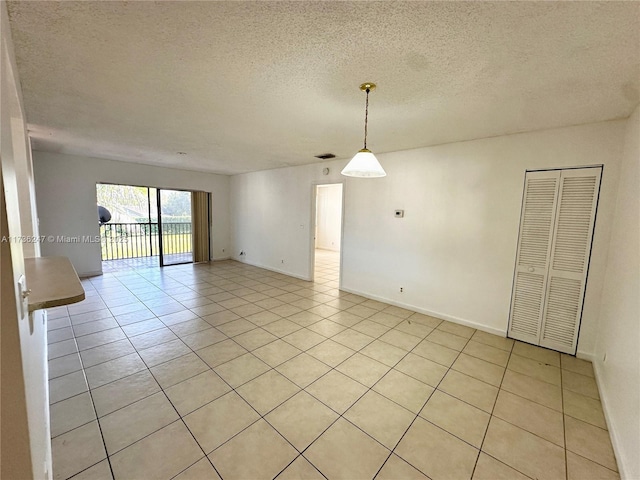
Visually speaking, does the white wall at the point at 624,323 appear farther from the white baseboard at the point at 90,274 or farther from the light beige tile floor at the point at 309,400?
the white baseboard at the point at 90,274

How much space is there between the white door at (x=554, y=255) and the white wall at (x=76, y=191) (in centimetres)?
710

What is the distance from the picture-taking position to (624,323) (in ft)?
6.35

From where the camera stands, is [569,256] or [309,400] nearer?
[309,400]

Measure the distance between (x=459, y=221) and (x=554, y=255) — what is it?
1.03 m

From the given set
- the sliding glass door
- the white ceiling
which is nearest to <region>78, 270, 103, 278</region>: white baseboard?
the sliding glass door

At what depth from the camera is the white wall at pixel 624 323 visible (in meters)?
1.59

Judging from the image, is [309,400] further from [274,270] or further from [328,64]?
[274,270]

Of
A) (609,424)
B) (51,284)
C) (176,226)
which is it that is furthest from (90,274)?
(609,424)

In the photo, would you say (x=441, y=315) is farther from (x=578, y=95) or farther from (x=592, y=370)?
(x=578, y=95)

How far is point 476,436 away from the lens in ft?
6.02

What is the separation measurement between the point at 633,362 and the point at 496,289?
5.43 ft

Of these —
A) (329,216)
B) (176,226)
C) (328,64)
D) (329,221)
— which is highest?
(328,64)

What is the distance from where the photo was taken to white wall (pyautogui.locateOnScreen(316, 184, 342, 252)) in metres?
9.66

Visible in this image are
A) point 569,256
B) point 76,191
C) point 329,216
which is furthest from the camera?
point 329,216
